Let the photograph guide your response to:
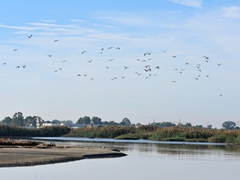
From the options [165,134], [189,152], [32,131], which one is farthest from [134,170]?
[32,131]

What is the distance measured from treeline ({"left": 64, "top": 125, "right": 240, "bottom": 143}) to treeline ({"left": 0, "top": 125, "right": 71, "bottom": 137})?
2.34 m

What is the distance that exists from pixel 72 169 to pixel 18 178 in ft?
20.9

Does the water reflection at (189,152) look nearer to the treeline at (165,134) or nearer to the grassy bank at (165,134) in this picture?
the grassy bank at (165,134)

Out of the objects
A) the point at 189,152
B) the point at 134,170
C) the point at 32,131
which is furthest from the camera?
the point at 32,131

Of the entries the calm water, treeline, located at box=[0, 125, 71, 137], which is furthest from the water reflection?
treeline, located at box=[0, 125, 71, 137]

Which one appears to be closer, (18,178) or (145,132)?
(18,178)

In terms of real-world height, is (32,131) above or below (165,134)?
above

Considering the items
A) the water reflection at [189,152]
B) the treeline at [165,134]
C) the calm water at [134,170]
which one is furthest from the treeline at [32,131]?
the calm water at [134,170]

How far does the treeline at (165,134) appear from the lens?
83.2 meters

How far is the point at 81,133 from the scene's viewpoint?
104 metres

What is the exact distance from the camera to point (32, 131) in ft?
341

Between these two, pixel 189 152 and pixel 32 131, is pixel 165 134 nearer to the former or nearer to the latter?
pixel 32 131

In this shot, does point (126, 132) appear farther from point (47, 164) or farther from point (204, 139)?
point (47, 164)

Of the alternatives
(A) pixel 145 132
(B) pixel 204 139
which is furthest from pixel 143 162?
(A) pixel 145 132
